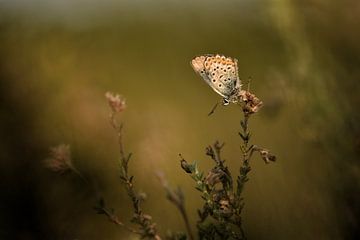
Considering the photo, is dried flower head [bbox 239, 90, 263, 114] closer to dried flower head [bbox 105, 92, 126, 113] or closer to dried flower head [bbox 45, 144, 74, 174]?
dried flower head [bbox 105, 92, 126, 113]

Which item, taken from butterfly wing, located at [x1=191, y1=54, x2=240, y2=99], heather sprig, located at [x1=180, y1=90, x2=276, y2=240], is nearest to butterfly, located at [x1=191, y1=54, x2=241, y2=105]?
butterfly wing, located at [x1=191, y1=54, x2=240, y2=99]

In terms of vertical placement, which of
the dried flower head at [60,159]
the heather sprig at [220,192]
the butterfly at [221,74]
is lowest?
the heather sprig at [220,192]

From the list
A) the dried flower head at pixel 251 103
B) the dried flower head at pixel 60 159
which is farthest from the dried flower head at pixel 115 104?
the dried flower head at pixel 251 103

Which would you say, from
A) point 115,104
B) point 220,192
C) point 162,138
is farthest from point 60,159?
point 162,138

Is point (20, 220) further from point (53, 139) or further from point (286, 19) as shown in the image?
point (286, 19)

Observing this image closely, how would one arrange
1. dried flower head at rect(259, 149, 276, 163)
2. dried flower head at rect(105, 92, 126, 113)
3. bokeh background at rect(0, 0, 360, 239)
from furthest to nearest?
bokeh background at rect(0, 0, 360, 239) → dried flower head at rect(105, 92, 126, 113) → dried flower head at rect(259, 149, 276, 163)

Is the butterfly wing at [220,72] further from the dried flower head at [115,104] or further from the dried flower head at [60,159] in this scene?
the dried flower head at [60,159]

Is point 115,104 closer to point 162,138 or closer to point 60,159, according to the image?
point 60,159

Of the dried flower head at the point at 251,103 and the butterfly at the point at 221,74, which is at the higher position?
the butterfly at the point at 221,74
